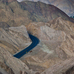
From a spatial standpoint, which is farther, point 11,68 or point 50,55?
point 50,55

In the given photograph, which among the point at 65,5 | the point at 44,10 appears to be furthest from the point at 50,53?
the point at 44,10

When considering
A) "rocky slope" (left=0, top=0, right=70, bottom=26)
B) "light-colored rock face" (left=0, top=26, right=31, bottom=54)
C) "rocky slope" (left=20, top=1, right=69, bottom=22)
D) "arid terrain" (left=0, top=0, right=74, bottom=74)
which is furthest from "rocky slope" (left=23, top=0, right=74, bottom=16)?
"light-colored rock face" (left=0, top=26, right=31, bottom=54)

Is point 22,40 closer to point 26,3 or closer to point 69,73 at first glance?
point 69,73

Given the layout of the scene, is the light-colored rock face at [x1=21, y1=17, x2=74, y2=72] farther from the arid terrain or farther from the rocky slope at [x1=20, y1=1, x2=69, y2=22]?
the rocky slope at [x1=20, y1=1, x2=69, y2=22]

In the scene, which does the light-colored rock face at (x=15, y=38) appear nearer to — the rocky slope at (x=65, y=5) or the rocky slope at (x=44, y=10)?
the rocky slope at (x=44, y=10)

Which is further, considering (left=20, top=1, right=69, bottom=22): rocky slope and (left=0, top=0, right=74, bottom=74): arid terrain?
(left=20, top=1, right=69, bottom=22): rocky slope

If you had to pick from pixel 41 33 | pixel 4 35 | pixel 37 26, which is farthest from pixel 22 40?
pixel 37 26

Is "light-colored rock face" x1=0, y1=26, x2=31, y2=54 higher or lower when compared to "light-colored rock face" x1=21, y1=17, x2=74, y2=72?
lower

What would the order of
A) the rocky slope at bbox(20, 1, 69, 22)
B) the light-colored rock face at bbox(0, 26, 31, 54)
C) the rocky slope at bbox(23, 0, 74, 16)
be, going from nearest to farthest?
1. the light-colored rock face at bbox(0, 26, 31, 54)
2. the rocky slope at bbox(23, 0, 74, 16)
3. the rocky slope at bbox(20, 1, 69, 22)

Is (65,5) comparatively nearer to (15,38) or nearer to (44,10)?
(44,10)
